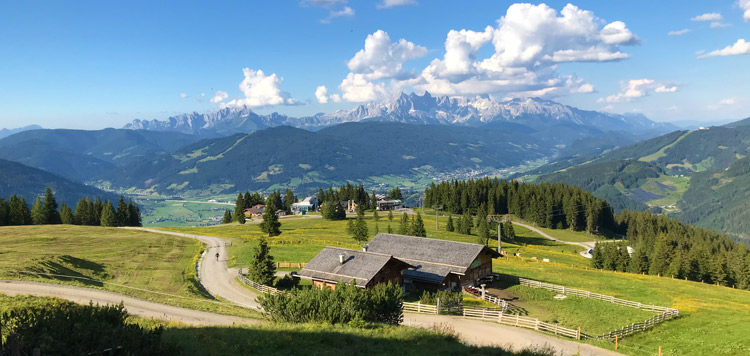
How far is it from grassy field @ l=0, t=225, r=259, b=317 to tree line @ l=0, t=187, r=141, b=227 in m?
23.0

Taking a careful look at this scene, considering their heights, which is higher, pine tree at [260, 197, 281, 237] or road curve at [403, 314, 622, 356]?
pine tree at [260, 197, 281, 237]

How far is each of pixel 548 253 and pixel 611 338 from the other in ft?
205

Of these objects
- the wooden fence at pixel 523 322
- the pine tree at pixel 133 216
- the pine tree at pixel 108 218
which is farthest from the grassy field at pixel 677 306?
the pine tree at pixel 133 216

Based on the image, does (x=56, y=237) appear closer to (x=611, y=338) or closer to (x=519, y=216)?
(x=611, y=338)

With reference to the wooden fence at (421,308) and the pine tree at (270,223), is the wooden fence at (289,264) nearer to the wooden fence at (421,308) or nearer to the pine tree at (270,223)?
the wooden fence at (421,308)

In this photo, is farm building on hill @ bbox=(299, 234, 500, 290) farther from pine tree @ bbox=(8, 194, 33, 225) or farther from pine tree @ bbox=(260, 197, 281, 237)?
pine tree @ bbox=(8, 194, 33, 225)

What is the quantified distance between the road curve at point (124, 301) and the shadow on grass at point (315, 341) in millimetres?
8885

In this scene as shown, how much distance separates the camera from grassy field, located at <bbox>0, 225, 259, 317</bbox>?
40.9m

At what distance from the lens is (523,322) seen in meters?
35.2

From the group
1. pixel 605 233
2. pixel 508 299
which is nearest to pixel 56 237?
pixel 508 299

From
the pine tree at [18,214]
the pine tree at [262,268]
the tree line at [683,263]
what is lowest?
the tree line at [683,263]

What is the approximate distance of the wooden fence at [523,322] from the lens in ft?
109

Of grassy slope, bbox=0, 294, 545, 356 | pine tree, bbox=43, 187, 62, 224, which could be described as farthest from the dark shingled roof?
pine tree, bbox=43, 187, 62, 224

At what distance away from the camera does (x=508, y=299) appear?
4759cm
